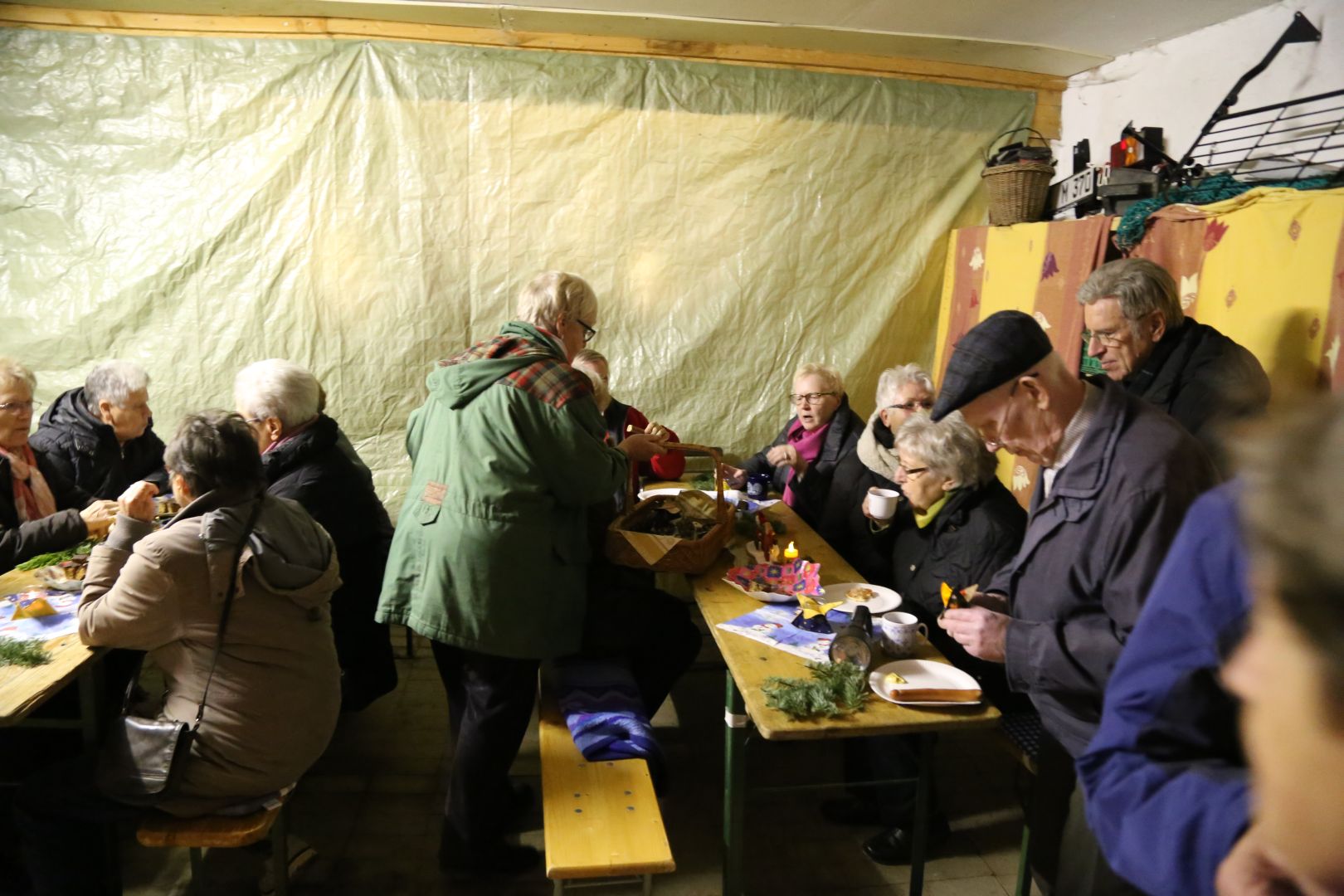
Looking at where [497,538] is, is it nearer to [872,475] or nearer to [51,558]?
[51,558]

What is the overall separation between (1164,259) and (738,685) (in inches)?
93.3

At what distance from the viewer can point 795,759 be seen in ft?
10.4

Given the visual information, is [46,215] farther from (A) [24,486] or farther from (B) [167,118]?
(A) [24,486]

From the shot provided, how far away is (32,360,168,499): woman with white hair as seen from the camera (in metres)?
3.02

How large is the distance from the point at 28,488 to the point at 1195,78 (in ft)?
15.0

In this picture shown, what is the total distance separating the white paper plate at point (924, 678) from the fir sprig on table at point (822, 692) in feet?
0.11

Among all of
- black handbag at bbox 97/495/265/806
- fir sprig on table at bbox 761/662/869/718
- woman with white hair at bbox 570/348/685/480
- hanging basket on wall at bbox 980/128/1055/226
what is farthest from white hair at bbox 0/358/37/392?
hanging basket on wall at bbox 980/128/1055/226

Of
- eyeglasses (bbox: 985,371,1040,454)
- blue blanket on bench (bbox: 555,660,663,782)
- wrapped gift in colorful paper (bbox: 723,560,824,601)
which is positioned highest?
eyeglasses (bbox: 985,371,1040,454)

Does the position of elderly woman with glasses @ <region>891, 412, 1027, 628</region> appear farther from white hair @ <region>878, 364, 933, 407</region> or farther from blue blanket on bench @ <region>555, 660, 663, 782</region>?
blue blanket on bench @ <region>555, 660, 663, 782</region>

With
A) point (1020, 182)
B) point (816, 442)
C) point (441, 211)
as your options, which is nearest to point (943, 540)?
point (816, 442)

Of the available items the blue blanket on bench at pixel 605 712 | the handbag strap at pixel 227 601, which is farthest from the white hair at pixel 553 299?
the blue blanket on bench at pixel 605 712

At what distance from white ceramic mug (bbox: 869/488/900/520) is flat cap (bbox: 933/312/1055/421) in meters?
1.07

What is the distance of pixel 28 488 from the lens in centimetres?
278

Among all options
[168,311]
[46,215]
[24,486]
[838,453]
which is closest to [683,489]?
[838,453]
